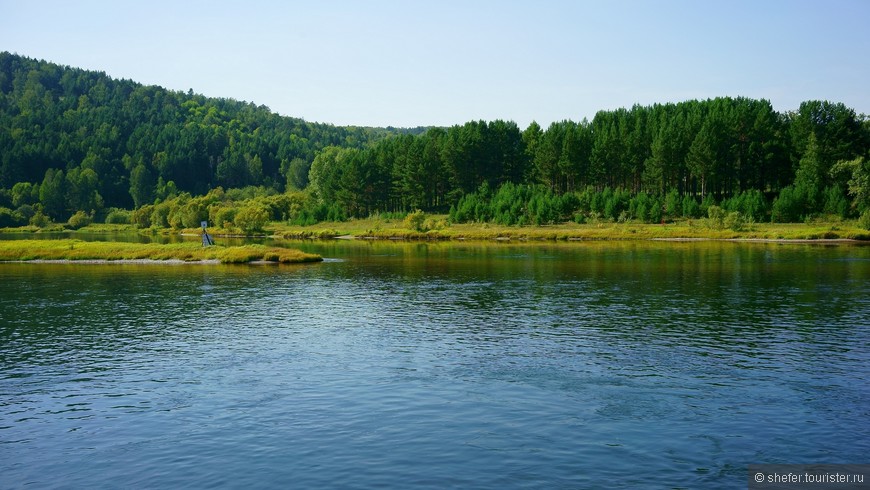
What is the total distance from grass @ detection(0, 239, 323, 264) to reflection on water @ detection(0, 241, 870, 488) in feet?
113

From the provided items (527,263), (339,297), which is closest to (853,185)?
(527,263)

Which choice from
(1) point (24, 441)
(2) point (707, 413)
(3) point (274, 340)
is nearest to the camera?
(1) point (24, 441)

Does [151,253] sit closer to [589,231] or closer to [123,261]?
[123,261]

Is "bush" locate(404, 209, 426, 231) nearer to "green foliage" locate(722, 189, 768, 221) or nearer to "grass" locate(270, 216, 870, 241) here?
"grass" locate(270, 216, 870, 241)

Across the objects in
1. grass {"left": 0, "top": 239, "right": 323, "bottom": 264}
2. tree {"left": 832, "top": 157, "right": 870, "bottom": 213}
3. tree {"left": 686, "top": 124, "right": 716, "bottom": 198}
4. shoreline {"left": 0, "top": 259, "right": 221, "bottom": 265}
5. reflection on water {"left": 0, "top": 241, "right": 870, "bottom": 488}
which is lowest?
reflection on water {"left": 0, "top": 241, "right": 870, "bottom": 488}

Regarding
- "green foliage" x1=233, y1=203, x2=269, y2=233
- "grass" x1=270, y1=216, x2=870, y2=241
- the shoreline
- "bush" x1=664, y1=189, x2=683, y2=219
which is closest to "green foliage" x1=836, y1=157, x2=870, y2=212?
"grass" x1=270, y1=216, x2=870, y2=241

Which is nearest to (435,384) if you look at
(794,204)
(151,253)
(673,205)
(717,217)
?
(151,253)

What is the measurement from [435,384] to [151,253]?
8535 centimetres

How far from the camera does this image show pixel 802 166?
15900cm

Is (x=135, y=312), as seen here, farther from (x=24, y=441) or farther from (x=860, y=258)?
(x=860, y=258)

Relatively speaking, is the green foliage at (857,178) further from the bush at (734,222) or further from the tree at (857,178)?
the bush at (734,222)

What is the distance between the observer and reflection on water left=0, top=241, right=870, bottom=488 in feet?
79.7

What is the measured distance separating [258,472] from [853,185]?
153107mm

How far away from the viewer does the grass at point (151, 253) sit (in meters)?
104
